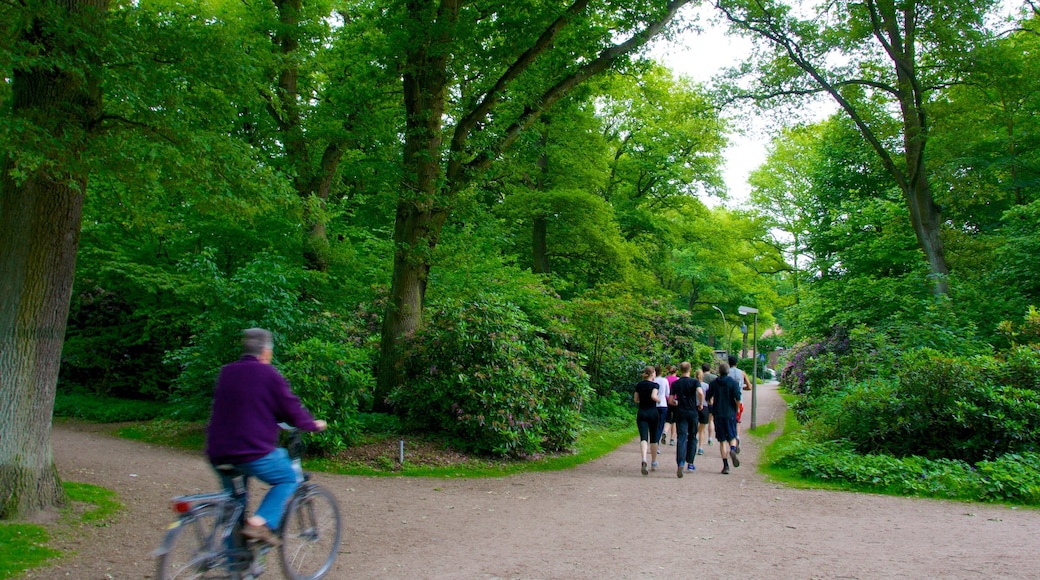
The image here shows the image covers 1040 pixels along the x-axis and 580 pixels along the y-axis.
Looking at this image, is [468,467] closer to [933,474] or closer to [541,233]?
[933,474]

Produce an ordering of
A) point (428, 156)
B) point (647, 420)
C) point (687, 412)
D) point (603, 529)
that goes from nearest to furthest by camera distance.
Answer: point (603, 529)
point (687, 412)
point (647, 420)
point (428, 156)

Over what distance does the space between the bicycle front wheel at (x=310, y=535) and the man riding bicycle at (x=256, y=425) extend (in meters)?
0.25

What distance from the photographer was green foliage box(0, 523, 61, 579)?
5527mm

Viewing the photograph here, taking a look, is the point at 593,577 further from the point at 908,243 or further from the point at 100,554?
the point at 908,243

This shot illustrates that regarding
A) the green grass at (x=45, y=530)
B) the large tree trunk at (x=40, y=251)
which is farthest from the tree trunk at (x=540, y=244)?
the large tree trunk at (x=40, y=251)

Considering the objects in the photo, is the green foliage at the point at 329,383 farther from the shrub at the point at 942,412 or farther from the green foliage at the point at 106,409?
the shrub at the point at 942,412

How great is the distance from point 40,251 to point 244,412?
3.80 metres

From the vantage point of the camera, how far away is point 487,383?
1224cm

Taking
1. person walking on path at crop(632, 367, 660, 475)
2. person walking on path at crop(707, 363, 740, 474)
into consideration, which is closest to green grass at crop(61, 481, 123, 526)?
person walking on path at crop(632, 367, 660, 475)

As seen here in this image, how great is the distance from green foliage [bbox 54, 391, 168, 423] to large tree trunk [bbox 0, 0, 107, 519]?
992 cm

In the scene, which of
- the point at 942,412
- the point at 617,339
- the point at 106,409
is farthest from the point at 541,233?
the point at 942,412

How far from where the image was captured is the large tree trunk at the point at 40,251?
21.8 ft

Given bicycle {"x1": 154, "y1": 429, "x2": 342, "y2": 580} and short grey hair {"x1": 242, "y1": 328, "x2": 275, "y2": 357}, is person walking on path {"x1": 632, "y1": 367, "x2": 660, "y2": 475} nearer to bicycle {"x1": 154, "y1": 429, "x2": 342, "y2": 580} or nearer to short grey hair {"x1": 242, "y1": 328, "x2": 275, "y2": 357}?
bicycle {"x1": 154, "y1": 429, "x2": 342, "y2": 580}

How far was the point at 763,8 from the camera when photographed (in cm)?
1930
